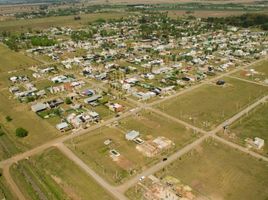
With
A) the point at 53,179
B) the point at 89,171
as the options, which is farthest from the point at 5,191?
the point at 89,171

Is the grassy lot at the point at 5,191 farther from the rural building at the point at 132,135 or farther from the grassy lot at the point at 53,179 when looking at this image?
the rural building at the point at 132,135

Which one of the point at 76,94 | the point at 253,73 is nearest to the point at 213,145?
the point at 76,94

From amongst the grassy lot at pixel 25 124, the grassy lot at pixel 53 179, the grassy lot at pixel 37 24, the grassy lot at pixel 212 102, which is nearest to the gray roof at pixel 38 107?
the grassy lot at pixel 25 124

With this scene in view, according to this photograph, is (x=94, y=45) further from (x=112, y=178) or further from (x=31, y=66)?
(x=112, y=178)

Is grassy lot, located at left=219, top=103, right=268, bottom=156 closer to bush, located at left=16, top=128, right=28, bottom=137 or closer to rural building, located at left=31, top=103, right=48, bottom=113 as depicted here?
bush, located at left=16, top=128, right=28, bottom=137

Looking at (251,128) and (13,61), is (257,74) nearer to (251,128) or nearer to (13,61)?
(251,128)

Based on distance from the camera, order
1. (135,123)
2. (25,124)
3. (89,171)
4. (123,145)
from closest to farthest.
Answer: (89,171), (123,145), (135,123), (25,124)
